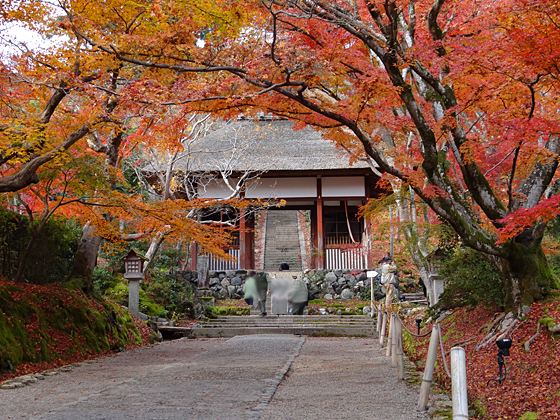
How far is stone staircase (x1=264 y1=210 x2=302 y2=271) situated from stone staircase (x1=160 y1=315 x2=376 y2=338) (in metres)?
6.29

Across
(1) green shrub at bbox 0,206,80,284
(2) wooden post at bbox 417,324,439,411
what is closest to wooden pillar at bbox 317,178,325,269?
(1) green shrub at bbox 0,206,80,284

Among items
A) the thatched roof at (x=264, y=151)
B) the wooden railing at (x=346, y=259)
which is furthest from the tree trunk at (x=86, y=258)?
the wooden railing at (x=346, y=259)

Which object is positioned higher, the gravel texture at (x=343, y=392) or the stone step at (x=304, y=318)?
the stone step at (x=304, y=318)

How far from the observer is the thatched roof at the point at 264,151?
18.7 metres

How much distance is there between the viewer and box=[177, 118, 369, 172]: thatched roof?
1866 cm

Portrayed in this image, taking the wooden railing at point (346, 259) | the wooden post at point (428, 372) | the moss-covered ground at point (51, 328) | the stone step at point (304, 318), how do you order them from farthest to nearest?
1. the wooden railing at point (346, 259)
2. the stone step at point (304, 318)
3. the moss-covered ground at point (51, 328)
4. the wooden post at point (428, 372)

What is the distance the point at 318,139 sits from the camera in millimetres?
21234

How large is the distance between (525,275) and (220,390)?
182 inches

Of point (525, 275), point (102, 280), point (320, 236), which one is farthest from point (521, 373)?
point (102, 280)

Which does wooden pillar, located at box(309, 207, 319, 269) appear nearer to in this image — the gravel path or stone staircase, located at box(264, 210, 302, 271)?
stone staircase, located at box(264, 210, 302, 271)

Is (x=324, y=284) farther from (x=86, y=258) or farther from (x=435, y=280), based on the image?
(x=86, y=258)

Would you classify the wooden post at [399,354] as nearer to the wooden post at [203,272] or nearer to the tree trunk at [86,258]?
the tree trunk at [86,258]

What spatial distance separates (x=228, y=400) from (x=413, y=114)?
14.4 ft

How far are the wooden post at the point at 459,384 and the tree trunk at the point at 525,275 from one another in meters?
4.00
